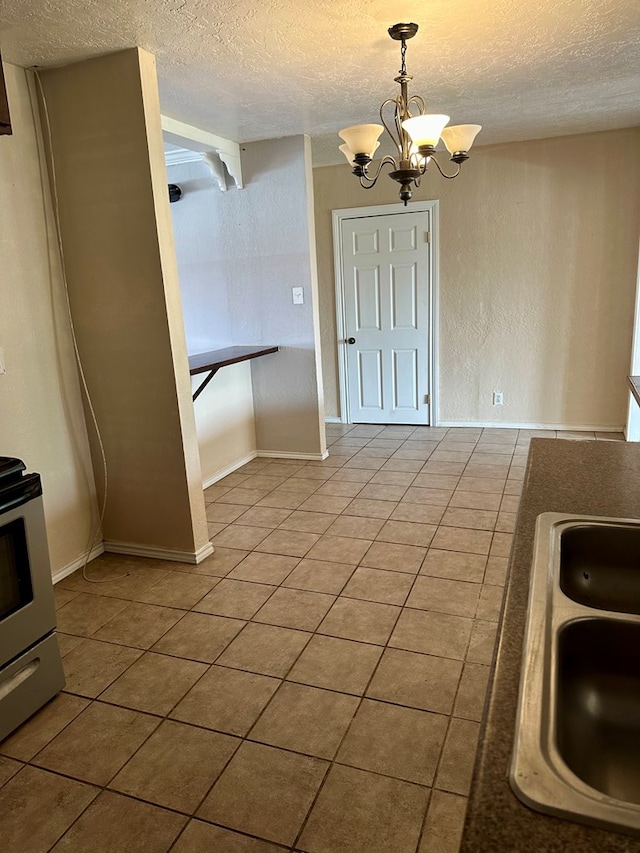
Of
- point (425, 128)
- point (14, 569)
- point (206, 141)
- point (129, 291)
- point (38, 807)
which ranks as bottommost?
point (38, 807)

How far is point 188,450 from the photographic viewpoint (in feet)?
9.52

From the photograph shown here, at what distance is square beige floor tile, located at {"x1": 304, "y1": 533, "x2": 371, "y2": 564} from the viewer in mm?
2948

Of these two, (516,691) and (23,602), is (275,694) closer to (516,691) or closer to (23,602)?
(23,602)

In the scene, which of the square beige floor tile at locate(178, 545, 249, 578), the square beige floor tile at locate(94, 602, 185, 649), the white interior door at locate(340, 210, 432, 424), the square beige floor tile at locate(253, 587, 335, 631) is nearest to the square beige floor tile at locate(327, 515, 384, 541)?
the square beige floor tile at locate(178, 545, 249, 578)

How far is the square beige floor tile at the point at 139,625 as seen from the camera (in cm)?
236

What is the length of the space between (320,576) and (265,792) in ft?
3.99

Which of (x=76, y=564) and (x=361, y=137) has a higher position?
(x=361, y=137)

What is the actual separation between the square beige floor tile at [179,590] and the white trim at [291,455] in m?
1.86

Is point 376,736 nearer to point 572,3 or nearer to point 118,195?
point 118,195

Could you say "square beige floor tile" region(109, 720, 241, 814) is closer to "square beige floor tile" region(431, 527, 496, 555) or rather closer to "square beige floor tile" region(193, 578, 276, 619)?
"square beige floor tile" region(193, 578, 276, 619)

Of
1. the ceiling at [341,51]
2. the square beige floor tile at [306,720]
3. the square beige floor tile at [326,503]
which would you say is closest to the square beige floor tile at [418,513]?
the square beige floor tile at [326,503]

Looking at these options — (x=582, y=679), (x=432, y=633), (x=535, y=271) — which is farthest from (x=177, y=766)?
(x=535, y=271)

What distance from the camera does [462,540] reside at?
3.06m

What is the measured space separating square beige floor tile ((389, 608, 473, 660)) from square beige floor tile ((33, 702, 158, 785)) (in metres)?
0.94
